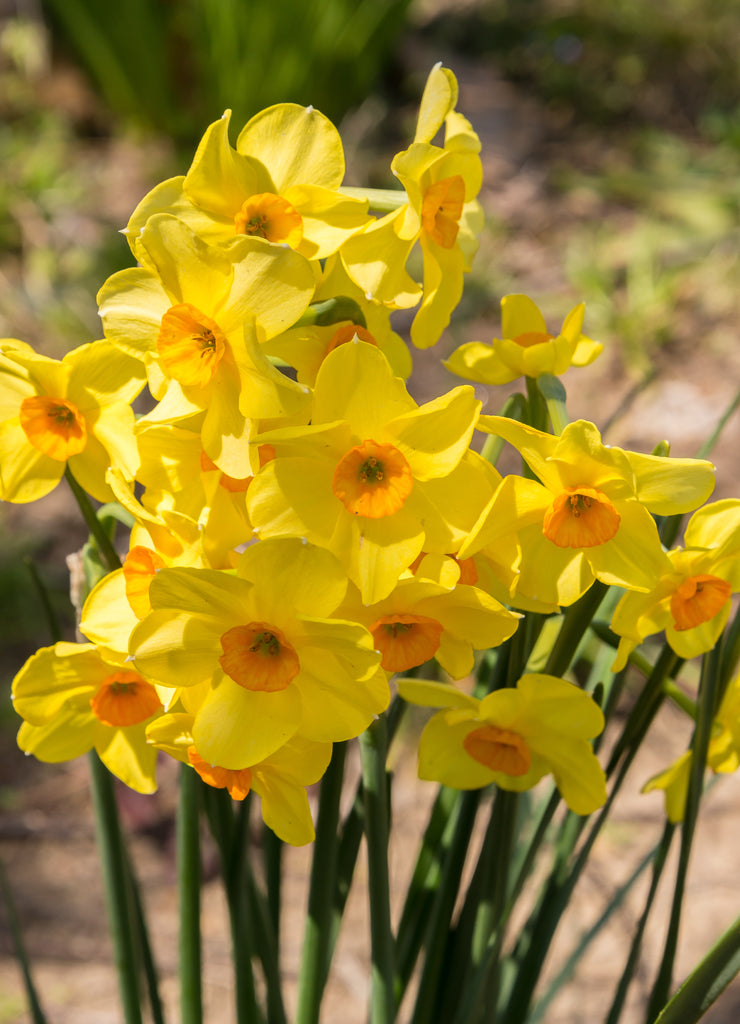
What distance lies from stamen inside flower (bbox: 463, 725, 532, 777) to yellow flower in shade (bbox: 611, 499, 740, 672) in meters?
0.10

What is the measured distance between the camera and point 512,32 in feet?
12.5

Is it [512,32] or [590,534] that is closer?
[590,534]

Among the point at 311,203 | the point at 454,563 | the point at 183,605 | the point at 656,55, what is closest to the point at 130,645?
the point at 183,605

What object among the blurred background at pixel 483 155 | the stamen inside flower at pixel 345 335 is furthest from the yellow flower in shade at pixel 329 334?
the blurred background at pixel 483 155

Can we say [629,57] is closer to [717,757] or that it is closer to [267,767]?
[717,757]

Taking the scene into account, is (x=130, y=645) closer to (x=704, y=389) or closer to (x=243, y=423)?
(x=243, y=423)

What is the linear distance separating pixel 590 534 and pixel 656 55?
3.81 m

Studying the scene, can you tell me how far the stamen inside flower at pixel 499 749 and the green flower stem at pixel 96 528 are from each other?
26 centimetres

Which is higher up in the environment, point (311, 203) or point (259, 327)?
point (311, 203)

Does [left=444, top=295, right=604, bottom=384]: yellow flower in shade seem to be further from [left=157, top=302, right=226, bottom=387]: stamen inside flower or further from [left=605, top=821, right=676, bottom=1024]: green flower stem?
[left=605, top=821, right=676, bottom=1024]: green flower stem

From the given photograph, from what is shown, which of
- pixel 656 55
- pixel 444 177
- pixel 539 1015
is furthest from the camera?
pixel 656 55

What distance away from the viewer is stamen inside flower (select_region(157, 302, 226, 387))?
49 cm

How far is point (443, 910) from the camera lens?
69 cm

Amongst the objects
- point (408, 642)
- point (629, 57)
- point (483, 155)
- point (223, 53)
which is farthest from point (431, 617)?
point (629, 57)
